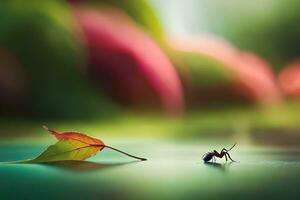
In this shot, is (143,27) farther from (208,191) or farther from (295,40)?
(208,191)

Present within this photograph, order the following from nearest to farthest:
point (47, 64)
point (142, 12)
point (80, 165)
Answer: point (80, 165), point (47, 64), point (142, 12)

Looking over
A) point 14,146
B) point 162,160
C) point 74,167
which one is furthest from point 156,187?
point 14,146

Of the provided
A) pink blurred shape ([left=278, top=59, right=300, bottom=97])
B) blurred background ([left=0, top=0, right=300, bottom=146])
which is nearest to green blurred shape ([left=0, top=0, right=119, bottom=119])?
blurred background ([left=0, top=0, right=300, bottom=146])

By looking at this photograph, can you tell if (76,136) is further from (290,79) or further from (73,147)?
(290,79)

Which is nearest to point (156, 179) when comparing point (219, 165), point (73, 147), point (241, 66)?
point (73, 147)

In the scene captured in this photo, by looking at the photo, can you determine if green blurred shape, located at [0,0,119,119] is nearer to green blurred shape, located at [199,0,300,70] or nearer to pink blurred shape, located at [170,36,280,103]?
pink blurred shape, located at [170,36,280,103]

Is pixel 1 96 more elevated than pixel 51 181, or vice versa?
pixel 1 96

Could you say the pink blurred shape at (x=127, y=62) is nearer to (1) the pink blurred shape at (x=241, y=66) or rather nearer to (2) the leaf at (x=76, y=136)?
(1) the pink blurred shape at (x=241, y=66)
